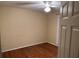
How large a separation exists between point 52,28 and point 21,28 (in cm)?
187

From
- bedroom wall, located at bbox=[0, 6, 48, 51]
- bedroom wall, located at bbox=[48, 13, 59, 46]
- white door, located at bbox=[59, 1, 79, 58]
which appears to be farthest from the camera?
bedroom wall, located at bbox=[48, 13, 59, 46]

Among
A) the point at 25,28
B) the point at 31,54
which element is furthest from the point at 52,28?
the point at 31,54

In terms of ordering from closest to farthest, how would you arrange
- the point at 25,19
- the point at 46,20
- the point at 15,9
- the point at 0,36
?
the point at 0,36 → the point at 15,9 → the point at 25,19 → the point at 46,20

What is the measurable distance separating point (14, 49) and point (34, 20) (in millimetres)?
1902

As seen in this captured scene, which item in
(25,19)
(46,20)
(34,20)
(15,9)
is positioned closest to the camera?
(15,9)

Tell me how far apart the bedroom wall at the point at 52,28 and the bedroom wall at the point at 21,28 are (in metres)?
0.26

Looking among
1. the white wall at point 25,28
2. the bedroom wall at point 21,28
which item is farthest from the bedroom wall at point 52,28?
the bedroom wall at point 21,28

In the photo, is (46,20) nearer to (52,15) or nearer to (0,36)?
(52,15)

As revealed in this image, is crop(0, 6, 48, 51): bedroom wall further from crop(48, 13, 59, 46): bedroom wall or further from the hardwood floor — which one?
the hardwood floor

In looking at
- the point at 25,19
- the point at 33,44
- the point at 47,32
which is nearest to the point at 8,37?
the point at 25,19

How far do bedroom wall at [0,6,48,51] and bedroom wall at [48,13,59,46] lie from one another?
0.26 m

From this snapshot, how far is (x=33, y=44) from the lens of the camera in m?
5.30

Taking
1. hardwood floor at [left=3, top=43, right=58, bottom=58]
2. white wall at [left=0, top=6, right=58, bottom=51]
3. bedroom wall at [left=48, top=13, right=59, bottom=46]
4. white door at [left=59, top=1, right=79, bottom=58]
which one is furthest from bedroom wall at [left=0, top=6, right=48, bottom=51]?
white door at [left=59, top=1, right=79, bottom=58]

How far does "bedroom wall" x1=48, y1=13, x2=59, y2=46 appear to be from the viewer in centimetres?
522
